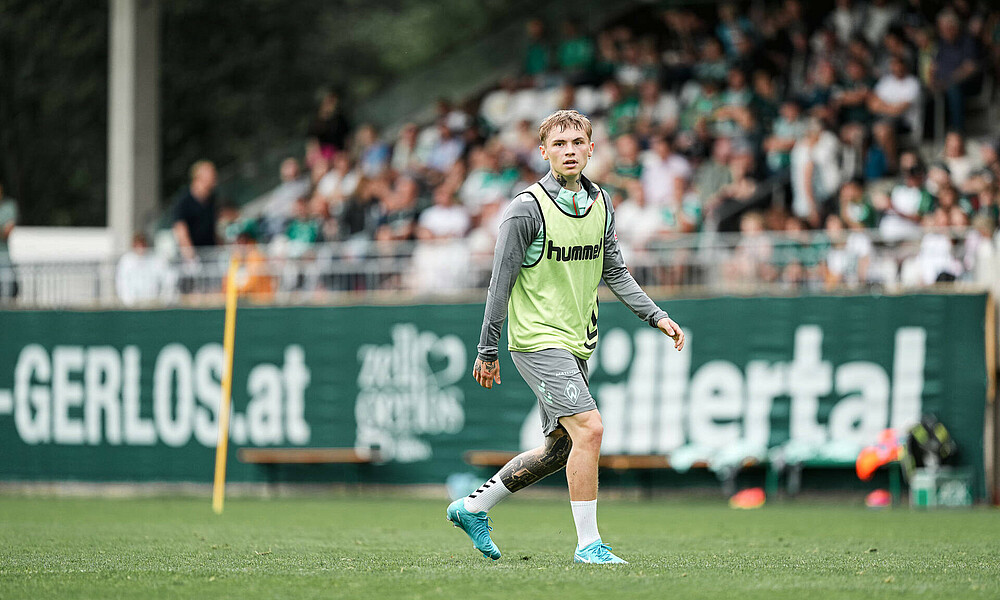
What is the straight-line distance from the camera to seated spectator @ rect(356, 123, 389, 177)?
70.0 feet

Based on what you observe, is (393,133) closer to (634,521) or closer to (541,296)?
(634,521)

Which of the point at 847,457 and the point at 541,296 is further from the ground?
the point at 541,296

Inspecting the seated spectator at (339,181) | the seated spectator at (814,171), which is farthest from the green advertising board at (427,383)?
the seated spectator at (339,181)

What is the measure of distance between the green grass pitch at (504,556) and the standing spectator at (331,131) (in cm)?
990

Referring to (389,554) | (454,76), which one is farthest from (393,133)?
(389,554)

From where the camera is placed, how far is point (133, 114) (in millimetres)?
22188

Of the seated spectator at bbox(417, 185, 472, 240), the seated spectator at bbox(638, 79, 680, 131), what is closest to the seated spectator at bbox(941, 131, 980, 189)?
the seated spectator at bbox(638, 79, 680, 131)

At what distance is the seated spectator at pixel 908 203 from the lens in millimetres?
14984

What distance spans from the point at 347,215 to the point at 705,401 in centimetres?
644

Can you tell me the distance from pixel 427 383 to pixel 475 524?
839cm

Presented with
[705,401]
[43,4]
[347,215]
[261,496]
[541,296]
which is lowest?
[261,496]

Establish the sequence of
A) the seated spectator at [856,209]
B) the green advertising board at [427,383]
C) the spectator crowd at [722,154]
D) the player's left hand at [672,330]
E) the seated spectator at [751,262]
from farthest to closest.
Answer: the seated spectator at [856,209] < the spectator crowd at [722,154] < the seated spectator at [751,262] < the green advertising board at [427,383] < the player's left hand at [672,330]

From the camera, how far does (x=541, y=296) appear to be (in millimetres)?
7363

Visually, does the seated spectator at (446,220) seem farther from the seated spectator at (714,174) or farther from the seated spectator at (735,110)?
the seated spectator at (735,110)
